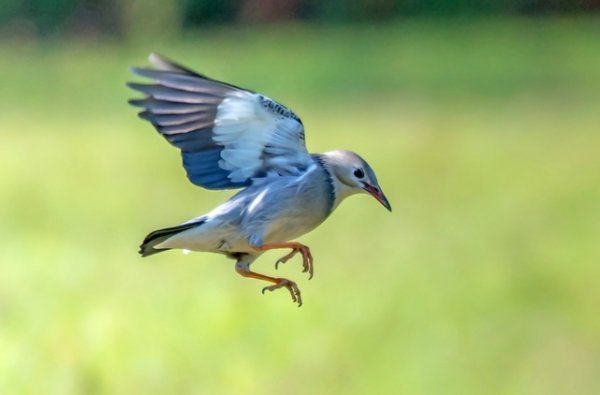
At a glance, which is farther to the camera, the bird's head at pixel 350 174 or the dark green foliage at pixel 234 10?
the dark green foliage at pixel 234 10

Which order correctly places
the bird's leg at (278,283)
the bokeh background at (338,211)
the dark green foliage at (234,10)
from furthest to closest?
the dark green foliage at (234,10) → the bokeh background at (338,211) → the bird's leg at (278,283)

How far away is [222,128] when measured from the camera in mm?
1008

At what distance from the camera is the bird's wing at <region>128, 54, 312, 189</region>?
38.7 inches

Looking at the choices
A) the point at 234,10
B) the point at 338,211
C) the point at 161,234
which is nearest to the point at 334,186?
the point at 161,234

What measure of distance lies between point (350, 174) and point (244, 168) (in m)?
0.08

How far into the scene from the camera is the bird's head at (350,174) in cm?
97

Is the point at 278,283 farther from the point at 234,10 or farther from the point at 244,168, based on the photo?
the point at 234,10

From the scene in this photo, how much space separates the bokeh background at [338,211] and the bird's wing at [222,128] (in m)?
0.77

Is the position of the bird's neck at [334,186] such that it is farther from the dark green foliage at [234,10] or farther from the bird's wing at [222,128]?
the dark green foliage at [234,10]

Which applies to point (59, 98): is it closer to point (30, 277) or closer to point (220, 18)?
point (220, 18)

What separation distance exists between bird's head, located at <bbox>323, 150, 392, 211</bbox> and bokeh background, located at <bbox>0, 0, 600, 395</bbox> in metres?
0.82

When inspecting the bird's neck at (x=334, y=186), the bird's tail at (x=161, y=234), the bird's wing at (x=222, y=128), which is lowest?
the bird's tail at (x=161, y=234)

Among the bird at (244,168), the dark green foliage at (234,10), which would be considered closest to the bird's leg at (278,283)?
the bird at (244,168)

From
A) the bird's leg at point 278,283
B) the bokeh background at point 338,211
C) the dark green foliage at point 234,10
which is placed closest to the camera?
the bird's leg at point 278,283
